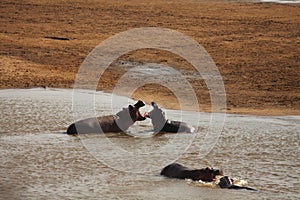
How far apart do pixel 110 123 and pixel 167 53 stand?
8.65 meters

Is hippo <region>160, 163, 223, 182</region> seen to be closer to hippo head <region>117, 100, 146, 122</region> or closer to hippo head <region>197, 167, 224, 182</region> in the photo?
hippo head <region>197, 167, 224, 182</region>

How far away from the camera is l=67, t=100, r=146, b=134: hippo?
12.3m

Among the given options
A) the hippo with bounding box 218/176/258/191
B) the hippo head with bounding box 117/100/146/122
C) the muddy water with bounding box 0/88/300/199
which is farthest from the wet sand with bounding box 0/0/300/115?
the hippo with bounding box 218/176/258/191

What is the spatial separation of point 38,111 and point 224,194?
19.7ft

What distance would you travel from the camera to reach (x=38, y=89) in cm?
1658

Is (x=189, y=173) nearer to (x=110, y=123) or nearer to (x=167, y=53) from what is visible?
(x=110, y=123)

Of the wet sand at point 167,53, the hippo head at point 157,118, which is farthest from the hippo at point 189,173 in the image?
the wet sand at point 167,53

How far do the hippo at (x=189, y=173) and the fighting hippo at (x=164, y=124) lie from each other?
2.88 m

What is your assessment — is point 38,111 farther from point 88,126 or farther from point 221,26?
point 221,26

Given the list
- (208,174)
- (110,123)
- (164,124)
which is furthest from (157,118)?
(208,174)

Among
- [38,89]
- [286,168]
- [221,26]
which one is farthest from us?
[221,26]

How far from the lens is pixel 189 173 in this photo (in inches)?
375

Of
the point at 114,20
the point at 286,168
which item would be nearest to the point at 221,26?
the point at 114,20

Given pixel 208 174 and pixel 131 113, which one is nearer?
pixel 208 174
